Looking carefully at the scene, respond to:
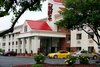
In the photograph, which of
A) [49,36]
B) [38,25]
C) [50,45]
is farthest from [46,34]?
[50,45]

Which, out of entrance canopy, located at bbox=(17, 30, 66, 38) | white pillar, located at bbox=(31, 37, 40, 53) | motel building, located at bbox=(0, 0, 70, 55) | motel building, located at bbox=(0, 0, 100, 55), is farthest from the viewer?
motel building, located at bbox=(0, 0, 70, 55)

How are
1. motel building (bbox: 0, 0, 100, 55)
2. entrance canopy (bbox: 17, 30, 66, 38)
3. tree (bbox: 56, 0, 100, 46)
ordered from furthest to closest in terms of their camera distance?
entrance canopy (bbox: 17, 30, 66, 38) → motel building (bbox: 0, 0, 100, 55) → tree (bbox: 56, 0, 100, 46)

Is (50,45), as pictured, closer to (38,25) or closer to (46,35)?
(46,35)

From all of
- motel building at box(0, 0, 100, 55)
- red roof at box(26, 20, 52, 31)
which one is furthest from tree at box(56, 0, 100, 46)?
red roof at box(26, 20, 52, 31)

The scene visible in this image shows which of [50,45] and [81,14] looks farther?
[50,45]

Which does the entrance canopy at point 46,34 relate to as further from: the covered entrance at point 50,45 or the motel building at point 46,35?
the covered entrance at point 50,45

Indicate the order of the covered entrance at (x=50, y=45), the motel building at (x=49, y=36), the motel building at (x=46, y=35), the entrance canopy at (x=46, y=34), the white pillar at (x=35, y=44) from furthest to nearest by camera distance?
1. the covered entrance at (x=50, y=45)
2. the motel building at (x=46, y=35)
3. the white pillar at (x=35, y=44)
4. the entrance canopy at (x=46, y=34)
5. the motel building at (x=49, y=36)

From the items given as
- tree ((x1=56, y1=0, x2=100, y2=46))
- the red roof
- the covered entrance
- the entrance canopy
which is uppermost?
tree ((x1=56, y1=0, x2=100, y2=46))

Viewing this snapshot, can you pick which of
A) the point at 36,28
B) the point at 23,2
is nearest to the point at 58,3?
the point at 36,28

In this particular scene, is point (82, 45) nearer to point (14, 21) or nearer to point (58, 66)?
point (58, 66)

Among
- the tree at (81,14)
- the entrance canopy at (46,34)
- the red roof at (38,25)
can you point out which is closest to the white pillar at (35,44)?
the entrance canopy at (46,34)

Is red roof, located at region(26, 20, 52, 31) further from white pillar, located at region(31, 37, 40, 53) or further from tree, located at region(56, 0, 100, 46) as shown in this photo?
tree, located at region(56, 0, 100, 46)

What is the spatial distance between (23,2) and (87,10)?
1327cm

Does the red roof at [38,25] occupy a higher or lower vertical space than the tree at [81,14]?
lower
